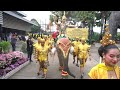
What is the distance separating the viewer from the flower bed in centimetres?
576

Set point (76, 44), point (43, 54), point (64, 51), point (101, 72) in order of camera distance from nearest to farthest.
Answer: point (101, 72)
point (64, 51)
point (43, 54)
point (76, 44)

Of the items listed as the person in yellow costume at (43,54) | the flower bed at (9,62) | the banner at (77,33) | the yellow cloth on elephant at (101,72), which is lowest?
the flower bed at (9,62)

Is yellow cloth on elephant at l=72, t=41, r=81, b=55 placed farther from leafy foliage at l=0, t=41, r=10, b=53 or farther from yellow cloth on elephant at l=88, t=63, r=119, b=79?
yellow cloth on elephant at l=88, t=63, r=119, b=79

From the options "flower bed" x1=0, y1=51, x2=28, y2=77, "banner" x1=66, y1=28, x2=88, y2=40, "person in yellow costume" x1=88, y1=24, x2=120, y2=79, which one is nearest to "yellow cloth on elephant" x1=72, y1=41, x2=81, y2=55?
"banner" x1=66, y1=28, x2=88, y2=40

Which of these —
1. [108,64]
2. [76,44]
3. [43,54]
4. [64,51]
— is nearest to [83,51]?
[76,44]

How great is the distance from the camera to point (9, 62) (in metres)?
6.55

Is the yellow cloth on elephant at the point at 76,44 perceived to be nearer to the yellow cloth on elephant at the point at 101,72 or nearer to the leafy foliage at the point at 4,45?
the leafy foliage at the point at 4,45

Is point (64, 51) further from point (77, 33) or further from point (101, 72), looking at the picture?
point (101, 72)

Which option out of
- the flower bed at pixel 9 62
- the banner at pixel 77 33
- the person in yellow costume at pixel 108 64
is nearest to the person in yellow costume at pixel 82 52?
the banner at pixel 77 33

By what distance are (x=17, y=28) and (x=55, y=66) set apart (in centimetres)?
161

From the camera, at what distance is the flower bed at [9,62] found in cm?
576

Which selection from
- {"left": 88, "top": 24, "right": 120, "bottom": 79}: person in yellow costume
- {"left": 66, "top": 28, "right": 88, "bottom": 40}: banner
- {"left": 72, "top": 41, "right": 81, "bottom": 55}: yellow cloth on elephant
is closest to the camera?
{"left": 88, "top": 24, "right": 120, "bottom": 79}: person in yellow costume
